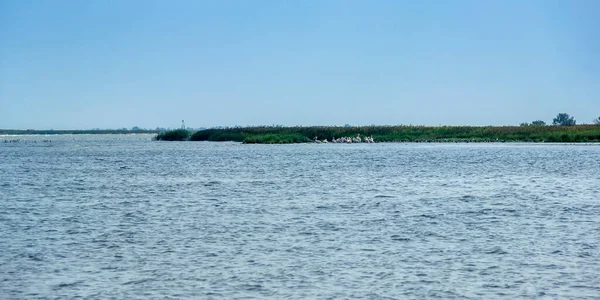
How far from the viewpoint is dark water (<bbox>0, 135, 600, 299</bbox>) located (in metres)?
17.5

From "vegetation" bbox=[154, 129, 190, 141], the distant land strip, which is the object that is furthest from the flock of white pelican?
"vegetation" bbox=[154, 129, 190, 141]

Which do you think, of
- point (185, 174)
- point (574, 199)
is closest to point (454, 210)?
point (574, 199)

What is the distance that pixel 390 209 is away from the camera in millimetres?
31594

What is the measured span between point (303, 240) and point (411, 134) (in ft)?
385

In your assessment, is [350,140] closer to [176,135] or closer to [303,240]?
[176,135]

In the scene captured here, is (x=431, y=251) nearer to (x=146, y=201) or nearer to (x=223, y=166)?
(x=146, y=201)

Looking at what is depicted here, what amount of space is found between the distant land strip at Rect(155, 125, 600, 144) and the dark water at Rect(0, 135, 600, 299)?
82012 millimetres

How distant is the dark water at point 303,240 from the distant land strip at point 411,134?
269ft

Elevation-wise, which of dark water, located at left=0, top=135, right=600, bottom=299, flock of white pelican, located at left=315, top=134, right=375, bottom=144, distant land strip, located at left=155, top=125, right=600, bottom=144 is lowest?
dark water, located at left=0, top=135, right=600, bottom=299

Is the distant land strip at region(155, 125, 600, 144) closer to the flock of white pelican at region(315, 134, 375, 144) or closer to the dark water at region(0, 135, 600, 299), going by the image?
the flock of white pelican at region(315, 134, 375, 144)

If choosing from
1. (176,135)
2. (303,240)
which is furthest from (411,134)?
(303,240)

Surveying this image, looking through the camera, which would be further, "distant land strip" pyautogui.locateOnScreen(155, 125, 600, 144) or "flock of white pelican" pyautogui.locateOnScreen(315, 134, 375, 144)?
"flock of white pelican" pyautogui.locateOnScreen(315, 134, 375, 144)

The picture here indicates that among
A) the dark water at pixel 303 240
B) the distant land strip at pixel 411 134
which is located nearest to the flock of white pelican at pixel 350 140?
the distant land strip at pixel 411 134

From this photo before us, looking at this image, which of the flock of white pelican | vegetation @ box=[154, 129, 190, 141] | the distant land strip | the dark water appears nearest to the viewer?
→ the dark water
